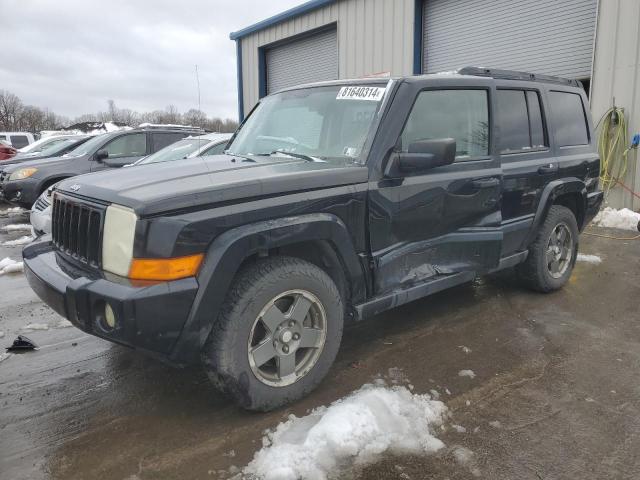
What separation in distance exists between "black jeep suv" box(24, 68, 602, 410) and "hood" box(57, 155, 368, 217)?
1 centimetres

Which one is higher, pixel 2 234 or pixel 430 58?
pixel 430 58

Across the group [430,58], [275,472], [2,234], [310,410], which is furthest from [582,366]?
[430,58]

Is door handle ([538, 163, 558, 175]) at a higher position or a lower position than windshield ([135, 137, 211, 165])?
lower

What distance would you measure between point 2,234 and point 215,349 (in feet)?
25.1

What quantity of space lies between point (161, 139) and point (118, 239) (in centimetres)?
827

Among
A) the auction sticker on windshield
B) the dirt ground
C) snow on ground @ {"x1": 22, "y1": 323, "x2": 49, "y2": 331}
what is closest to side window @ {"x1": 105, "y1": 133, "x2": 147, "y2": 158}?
the dirt ground

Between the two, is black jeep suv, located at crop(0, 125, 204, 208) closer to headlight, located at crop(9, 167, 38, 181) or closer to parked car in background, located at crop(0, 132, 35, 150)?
headlight, located at crop(9, 167, 38, 181)

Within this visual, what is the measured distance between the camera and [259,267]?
8.88 feet

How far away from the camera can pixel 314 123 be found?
368cm

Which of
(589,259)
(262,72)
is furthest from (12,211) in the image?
(589,259)

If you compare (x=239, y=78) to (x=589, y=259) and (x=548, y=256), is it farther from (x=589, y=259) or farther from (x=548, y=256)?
(x=548, y=256)

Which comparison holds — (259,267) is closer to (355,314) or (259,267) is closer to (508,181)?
(355,314)

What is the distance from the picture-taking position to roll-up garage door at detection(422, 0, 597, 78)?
9.34 meters

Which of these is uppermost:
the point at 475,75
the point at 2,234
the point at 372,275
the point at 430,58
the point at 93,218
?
the point at 430,58
